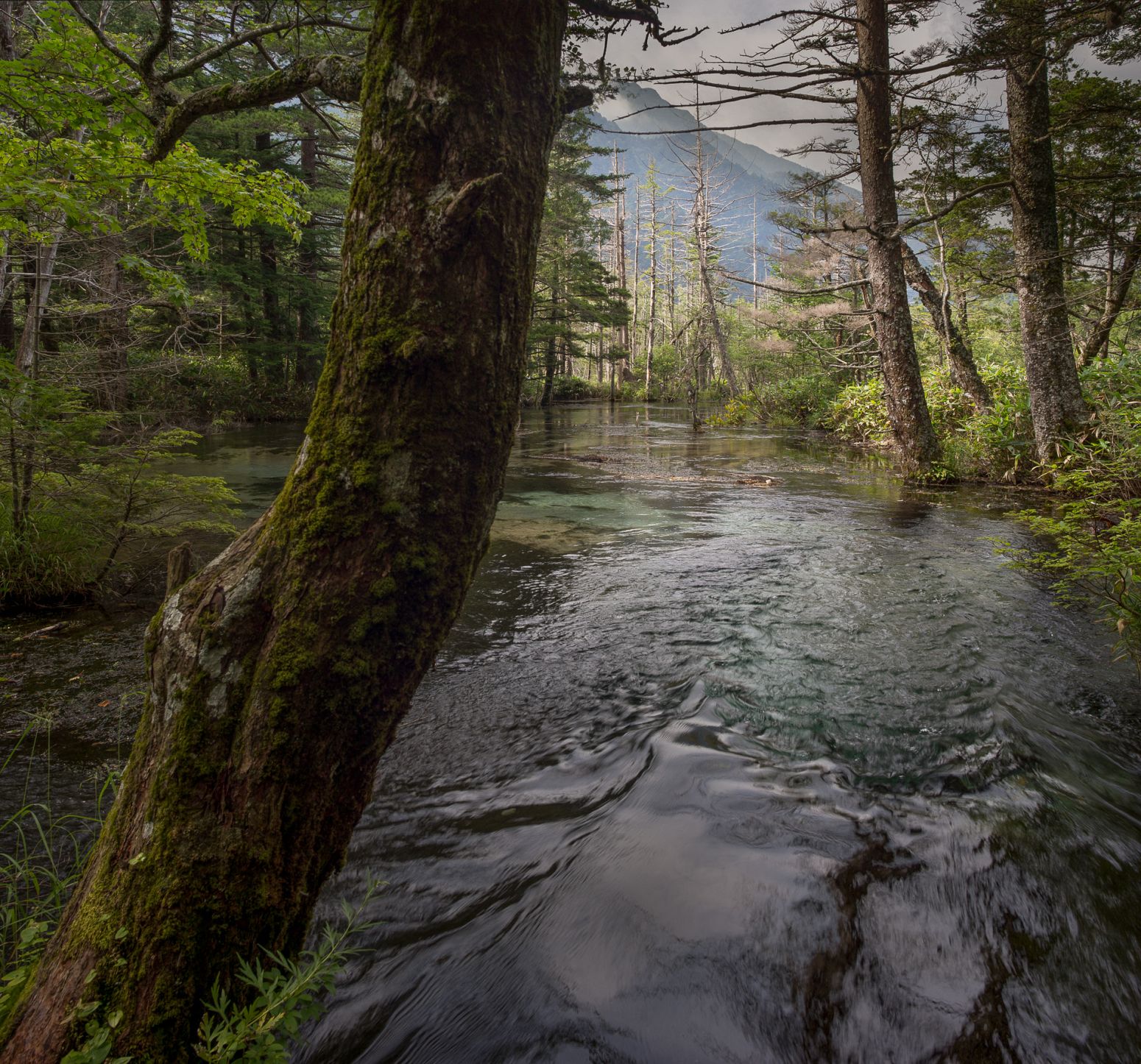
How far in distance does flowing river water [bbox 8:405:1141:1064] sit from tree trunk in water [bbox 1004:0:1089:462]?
4.18 meters

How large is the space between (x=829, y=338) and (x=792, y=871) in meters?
26.6

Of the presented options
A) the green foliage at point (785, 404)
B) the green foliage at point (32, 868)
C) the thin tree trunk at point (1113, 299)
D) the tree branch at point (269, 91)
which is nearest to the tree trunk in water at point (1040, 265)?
the thin tree trunk at point (1113, 299)

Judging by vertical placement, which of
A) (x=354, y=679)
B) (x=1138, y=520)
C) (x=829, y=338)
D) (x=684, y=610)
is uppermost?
(x=829, y=338)

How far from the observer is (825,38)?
8.81 meters

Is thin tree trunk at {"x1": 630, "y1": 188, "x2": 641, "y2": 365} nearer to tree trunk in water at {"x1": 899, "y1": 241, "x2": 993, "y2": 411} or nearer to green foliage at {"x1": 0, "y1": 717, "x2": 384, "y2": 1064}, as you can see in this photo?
tree trunk in water at {"x1": 899, "y1": 241, "x2": 993, "y2": 411}

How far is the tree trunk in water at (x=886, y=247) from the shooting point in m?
8.92

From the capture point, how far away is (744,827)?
2.48 meters

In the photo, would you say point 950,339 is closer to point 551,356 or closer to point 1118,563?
point 1118,563

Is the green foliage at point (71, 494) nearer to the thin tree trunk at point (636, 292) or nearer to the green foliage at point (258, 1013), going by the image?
the green foliage at point (258, 1013)

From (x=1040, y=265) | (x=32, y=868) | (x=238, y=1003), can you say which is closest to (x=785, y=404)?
(x=1040, y=265)

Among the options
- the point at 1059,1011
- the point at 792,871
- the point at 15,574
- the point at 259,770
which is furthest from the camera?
the point at 15,574

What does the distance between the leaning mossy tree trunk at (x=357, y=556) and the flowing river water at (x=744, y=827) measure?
74 cm

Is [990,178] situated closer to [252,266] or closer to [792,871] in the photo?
[792,871]

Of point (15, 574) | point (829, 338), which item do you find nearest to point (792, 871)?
point (15, 574)
